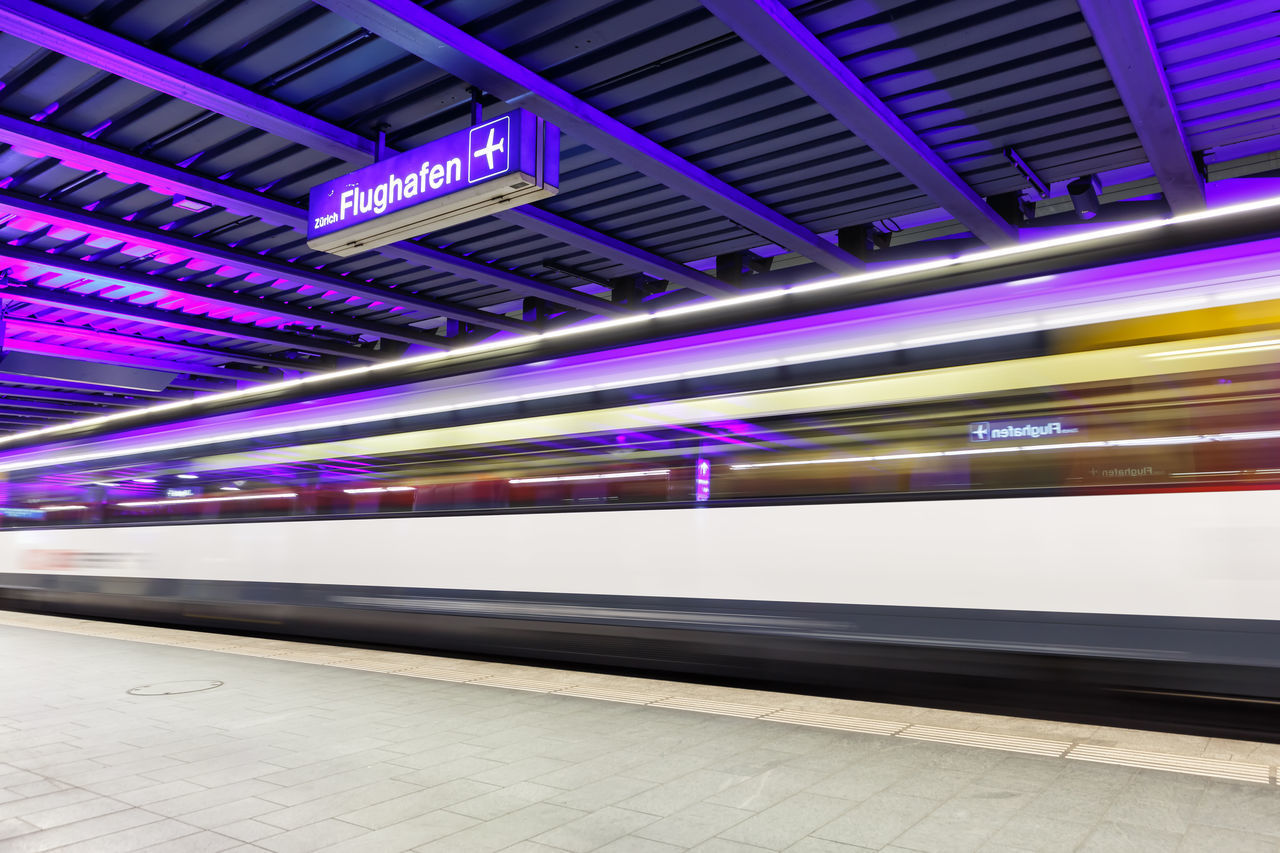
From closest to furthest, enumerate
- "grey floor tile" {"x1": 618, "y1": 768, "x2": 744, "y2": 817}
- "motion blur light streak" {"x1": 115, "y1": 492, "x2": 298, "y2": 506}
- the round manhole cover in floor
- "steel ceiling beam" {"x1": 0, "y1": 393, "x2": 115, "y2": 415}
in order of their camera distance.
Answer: "grey floor tile" {"x1": 618, "y1": 768, "x2": 744, "y2": 817}
the round manhole cover in floor
"motion blur light streak" {"x1": 115, "y1": 492, "x2": 298, "y2": 506}
"steel ceiling beam" {"x1": 0, "y1": 393, "x2": 115, "y2": 415}

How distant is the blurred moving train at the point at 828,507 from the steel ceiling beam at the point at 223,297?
255 centimetres

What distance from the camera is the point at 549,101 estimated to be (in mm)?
5539

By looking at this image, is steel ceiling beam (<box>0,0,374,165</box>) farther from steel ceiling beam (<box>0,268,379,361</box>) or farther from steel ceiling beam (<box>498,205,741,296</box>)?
steel ceiling beam (<box>0,268,379,361</box>)

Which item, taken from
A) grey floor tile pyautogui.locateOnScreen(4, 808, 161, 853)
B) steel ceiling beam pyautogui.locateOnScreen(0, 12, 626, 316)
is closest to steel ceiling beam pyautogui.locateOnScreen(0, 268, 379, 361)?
steel ceiling beam pyautogui.locateOnScreen(0, 12, 626, 316)

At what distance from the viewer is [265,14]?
199 inches

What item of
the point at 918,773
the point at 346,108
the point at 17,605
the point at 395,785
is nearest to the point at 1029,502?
the point at 918,773

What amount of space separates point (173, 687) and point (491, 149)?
4.70 meters

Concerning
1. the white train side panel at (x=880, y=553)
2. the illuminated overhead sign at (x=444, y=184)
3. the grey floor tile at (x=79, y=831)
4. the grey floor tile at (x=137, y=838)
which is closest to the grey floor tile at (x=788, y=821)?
the white train side panel at (x=880, y=553)

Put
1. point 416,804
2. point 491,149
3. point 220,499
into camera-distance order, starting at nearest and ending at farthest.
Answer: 1. point 416,804
2. point 491,149
3. point 220,499

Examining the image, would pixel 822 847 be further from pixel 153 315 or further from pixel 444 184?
pixel 153 315

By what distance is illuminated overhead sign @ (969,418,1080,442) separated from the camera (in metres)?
4.62

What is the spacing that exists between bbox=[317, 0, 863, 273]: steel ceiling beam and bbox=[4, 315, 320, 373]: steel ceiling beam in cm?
992

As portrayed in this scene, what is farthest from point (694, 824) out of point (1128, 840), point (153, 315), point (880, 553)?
point (153, 315)

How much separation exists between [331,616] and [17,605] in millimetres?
9157
